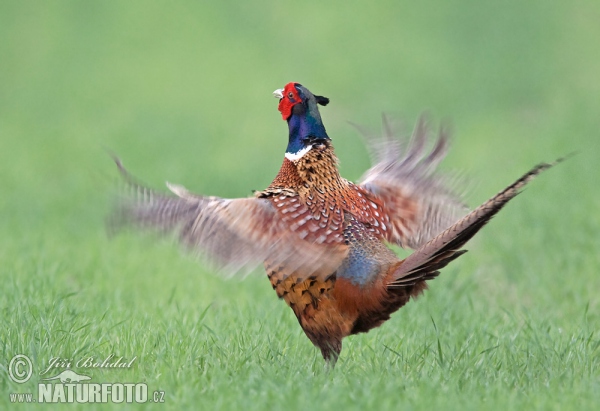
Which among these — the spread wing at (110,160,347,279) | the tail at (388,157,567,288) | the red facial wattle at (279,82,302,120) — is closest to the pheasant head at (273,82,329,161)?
the red facial wattle at (279,82,302,120)

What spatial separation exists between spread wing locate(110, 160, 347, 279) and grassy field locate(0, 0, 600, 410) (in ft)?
0.53

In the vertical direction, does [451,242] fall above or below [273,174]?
below

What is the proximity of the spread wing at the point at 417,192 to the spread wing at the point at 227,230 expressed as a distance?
2.36 ft

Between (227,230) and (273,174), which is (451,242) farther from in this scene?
(273,174)

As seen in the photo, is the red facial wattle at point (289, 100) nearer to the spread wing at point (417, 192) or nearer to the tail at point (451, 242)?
the spread wing at point (417, 192)

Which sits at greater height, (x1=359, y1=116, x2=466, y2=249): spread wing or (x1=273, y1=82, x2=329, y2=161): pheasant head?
(x1=273, y1=82, x2=329, y2=161): pheasant head

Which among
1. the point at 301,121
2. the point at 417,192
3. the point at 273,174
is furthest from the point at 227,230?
the point at 273,174

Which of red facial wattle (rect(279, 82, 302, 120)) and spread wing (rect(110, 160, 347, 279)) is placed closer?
spread wing (rect(110, 160, 347, 279))

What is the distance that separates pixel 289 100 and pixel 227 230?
80cm

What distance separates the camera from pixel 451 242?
400 centimetres

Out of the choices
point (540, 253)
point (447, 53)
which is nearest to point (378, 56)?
point (447, 53)

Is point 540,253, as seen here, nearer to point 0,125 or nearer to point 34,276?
point 34,276

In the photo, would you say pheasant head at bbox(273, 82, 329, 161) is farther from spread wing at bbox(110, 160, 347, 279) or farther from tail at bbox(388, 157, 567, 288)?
tail at bbox(388, 157, 567, 288)

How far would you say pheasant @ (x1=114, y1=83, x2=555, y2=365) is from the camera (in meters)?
4.18
